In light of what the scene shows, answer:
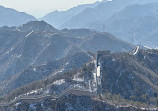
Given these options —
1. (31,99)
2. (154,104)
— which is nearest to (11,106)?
(31,99)

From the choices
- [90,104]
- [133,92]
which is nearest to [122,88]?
[133,92]

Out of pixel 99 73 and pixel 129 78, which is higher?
pixel 99 73

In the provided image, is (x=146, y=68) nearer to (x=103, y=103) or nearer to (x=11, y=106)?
(x=103, y=103)

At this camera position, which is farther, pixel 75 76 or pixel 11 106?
pixel 75 76

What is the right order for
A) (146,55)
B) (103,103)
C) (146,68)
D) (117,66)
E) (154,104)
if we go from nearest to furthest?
(103,103)
(154,104)
(117,66)
(146,68)
(146,55)

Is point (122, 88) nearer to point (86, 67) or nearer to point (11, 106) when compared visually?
point (86, 67)

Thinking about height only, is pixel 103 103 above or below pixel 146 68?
below

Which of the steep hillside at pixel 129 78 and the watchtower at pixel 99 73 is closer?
the watchtower at pixel 99 73

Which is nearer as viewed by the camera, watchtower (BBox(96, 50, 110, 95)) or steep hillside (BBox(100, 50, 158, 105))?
watchtower (BBox(96, 50, 110, 95))

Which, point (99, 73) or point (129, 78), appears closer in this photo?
point (99, 73)

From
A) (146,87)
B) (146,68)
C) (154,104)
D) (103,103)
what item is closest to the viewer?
(103,103)
